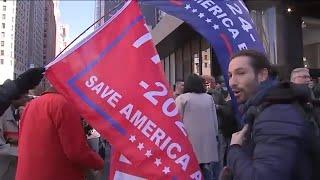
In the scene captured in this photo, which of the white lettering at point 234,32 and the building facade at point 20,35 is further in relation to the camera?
the building facade at point 20,35

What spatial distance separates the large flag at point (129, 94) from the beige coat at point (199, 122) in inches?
141

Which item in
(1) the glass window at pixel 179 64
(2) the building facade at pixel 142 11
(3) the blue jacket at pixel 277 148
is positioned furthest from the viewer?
(1) the glass window at pixel 179 64

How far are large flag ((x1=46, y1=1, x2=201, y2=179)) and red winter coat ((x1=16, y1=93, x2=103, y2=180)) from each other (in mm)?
245

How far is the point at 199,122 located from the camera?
6648 millimetres

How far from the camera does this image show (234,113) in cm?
355

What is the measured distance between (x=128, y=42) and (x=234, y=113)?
105 centimetres

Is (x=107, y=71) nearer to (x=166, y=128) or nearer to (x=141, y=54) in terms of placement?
(x=141, y=54)

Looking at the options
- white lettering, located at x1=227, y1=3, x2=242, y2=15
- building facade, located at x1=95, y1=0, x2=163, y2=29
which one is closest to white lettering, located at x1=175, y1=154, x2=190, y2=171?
building facade, located at x1=95, y1=0, x2=163, y2=29

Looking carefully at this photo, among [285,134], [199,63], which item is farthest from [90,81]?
[199,63]

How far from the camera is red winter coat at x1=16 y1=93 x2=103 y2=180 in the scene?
336 cm

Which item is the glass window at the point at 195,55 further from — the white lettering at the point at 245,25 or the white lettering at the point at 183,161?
the white lettering at the point at 183,161

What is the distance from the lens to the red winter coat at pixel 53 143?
3355 mm

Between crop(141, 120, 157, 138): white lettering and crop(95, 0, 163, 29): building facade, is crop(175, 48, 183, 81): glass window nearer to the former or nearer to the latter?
crop(95, 0, 163, 29): building facade

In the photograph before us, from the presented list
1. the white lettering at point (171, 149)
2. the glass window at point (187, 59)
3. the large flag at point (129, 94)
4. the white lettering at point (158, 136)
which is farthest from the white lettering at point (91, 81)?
the glass window at point (187, 59)
